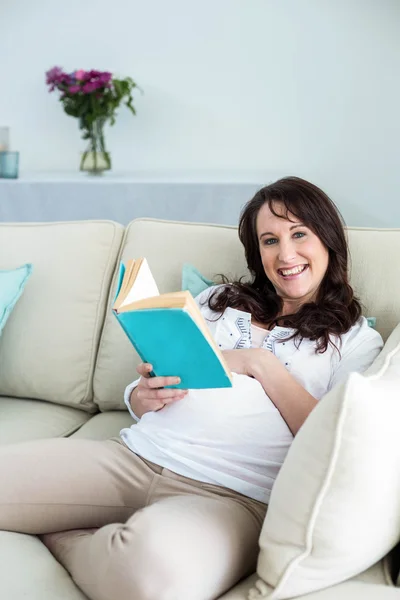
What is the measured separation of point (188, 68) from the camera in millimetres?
3389

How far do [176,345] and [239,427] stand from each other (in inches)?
10.3

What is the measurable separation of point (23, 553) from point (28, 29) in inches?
120

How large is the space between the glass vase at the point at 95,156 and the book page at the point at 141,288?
84.1 inches

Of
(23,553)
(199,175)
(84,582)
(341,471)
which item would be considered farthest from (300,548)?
(199,175)

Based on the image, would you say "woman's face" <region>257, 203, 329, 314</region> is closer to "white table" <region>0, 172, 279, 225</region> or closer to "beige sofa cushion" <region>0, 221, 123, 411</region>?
"beige sofa cushion" <region>0, 221, 123, 411</region>

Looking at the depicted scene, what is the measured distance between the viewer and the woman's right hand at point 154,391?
49.3 inches

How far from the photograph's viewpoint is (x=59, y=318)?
1.82 metres

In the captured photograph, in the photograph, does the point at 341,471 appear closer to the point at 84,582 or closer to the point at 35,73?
the point at 84,582

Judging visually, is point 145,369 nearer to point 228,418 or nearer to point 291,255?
point 228,418

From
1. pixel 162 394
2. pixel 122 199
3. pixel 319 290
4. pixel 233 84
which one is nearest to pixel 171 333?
pixel 162 394

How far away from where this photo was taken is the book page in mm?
1154

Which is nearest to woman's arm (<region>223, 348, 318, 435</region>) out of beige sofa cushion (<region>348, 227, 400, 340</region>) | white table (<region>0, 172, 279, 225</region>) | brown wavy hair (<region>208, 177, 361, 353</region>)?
brown wavy hair (<region>208, 177, 361, 353</region>)

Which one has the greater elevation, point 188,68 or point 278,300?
point 188,68

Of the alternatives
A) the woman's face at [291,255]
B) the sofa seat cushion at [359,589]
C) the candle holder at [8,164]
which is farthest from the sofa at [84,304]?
the candle holder at [8,164]
